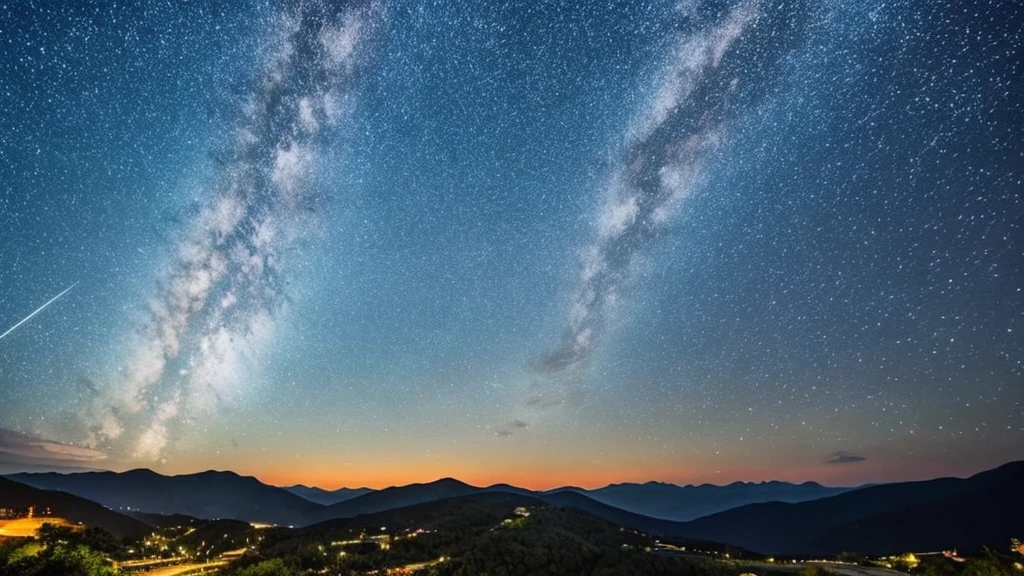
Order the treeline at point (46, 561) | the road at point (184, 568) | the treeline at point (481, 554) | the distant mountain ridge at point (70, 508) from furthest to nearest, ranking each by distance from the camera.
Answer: the distant mountain ridge at point (70, 508) → the treeline at point (481, 554) → the road at point (184, 568) → the treeline at point (46, 561)

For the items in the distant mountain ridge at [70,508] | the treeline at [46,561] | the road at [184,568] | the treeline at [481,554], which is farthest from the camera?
the distant mountain ridge at [70,508]

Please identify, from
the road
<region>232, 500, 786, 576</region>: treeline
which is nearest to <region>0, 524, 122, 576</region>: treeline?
the road

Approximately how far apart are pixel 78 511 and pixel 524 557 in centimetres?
11850

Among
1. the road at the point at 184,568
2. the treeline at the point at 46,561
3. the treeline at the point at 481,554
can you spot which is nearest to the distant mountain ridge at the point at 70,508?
the treeline at the point at 481,554

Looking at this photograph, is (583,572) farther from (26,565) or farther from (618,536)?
(26,565)

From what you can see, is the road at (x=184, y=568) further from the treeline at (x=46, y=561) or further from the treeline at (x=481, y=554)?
the treeline at (x=46, y=561)

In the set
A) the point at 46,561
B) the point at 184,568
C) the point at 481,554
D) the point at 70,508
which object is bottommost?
the point at 481,554

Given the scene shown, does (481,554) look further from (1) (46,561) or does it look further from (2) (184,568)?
(1) (46,561)

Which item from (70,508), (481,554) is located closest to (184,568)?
(481,554)

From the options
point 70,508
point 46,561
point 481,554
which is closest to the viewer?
point 46,561

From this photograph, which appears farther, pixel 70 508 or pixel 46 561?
pixel 70 508

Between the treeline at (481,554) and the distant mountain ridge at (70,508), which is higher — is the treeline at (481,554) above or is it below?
below

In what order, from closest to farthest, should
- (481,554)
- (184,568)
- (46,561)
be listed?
1. (46,561)
2. (184,568)
3. (481,554)

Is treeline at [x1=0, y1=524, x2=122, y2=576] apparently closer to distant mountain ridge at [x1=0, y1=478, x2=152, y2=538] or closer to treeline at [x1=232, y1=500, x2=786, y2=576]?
treeline at [x1=232, y1=500, x2=786, y2=576]
